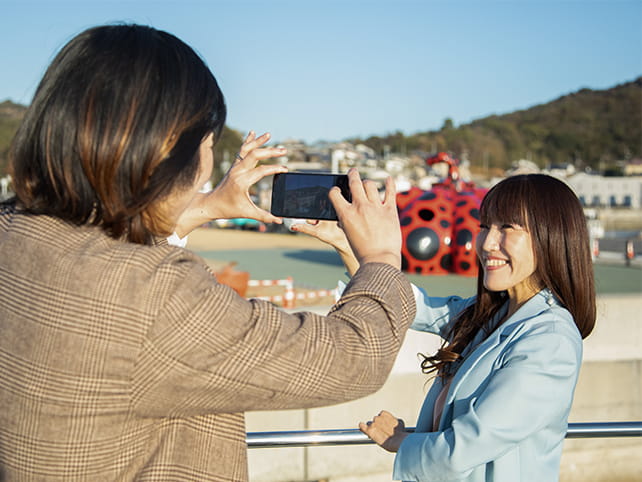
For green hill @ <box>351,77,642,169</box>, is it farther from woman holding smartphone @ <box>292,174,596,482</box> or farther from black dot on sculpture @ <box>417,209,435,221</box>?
woman holding smartphone @ <box>292,174,596,482</box>

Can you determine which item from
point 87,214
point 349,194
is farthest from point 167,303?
point 349,194

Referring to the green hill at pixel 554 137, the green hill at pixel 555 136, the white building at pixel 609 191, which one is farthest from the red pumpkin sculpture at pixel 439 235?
the green hill at pixel 555 136

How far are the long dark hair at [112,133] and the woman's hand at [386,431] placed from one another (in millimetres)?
1075

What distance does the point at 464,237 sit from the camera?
14.2 meters

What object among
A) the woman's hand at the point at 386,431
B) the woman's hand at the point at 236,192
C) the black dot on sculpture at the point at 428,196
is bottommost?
the woman's hand at the point at 386,431

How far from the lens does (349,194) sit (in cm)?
181

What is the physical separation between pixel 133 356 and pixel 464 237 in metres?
13.5

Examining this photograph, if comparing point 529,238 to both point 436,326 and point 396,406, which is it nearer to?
point 436,326

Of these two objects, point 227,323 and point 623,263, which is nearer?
point 227,323

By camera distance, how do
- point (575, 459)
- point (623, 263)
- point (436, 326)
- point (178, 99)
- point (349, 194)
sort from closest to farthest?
1. point (178, 99)
2. point (349, 194)
3. point (436, 326)
4. point (575, 459)
5. point (623, 263)

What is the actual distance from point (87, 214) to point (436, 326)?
1678 millimetres

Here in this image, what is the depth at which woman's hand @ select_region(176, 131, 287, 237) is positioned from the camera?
7.14ft

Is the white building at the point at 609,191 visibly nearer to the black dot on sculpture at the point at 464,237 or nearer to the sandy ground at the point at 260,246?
the sandy ground at the point at 260,246

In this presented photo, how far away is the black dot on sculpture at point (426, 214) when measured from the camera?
1455cm
